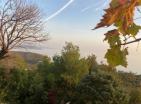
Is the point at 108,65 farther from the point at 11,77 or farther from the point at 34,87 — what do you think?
the point at 11,77

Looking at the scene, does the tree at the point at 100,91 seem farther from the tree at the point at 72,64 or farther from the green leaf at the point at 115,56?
the green leaf at the point at 115,56

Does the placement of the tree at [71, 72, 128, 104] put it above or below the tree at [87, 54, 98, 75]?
below

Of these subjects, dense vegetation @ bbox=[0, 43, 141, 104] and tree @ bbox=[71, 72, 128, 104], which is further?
dense vegetation @ bbox=[0, 43, 141, 104]

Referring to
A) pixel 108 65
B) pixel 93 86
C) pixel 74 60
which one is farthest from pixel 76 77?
pixel 108 65

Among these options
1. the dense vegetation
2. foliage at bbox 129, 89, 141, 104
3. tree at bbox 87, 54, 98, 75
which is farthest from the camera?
tree at bbox 87, 54, 98, 75

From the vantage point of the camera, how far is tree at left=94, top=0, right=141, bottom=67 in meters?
0.60

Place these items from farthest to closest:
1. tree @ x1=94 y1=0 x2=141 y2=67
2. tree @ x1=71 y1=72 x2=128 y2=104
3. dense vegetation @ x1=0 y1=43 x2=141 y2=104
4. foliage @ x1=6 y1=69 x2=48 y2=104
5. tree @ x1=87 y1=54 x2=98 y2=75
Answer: tree @ x1=87 y1=54 x2=98 y2=75, foliage @ x1=6 y1=69 x2=48 y2=104, dense vegetation @ x1=0 y1=43 x2=141 y2=104, tree @ x1=71 y1=72 x2=128 y2=104, tree @ x1=94 y1=0 x2=141 y2=67

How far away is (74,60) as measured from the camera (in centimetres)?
1884

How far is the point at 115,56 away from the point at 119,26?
0.18ft

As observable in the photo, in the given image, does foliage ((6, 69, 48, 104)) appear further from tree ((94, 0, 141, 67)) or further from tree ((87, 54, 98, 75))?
tree ((94, 0, 141, 67))

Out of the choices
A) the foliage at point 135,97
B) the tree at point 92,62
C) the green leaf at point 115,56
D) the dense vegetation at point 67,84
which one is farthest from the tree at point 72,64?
the green leaf at point 115,56

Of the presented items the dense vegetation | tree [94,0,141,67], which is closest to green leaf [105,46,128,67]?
tree [94,0,141,67]

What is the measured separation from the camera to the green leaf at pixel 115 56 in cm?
66

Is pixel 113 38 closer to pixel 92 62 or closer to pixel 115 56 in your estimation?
pixel 115 56
